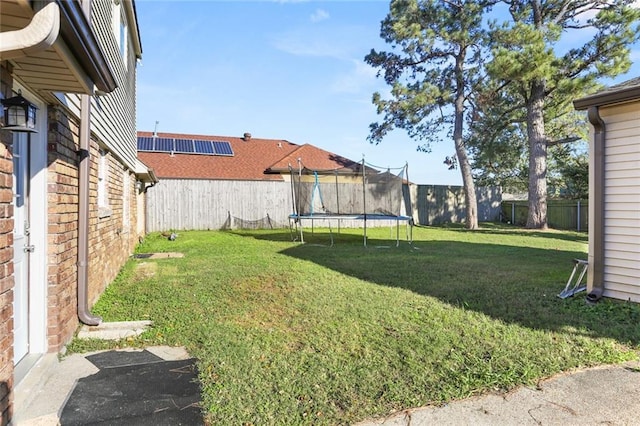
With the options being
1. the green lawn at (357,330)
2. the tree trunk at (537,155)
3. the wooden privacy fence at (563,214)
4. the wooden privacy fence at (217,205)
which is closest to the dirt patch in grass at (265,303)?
the green lawn at (357,330)

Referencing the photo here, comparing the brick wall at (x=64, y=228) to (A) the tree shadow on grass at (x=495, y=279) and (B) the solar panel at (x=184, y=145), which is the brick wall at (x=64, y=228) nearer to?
(A) the tree shadow on grass at (x=495, y=279)

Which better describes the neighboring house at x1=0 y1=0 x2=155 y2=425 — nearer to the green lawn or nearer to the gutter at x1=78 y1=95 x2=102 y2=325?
the gutter at x1=78 y1=95 x2=102 y2=325

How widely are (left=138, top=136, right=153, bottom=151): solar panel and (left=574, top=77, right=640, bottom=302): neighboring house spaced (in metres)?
16.5

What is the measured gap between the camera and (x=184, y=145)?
18.4 meters

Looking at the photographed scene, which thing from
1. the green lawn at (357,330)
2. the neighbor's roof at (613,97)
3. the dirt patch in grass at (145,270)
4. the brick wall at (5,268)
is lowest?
the green lawn at (357,330)

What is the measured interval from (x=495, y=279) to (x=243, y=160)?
570 inches

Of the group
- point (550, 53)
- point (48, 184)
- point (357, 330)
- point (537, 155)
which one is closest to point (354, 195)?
point (357, 330)

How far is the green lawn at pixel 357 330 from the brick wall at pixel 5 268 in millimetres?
1009

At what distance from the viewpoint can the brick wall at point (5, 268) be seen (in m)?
2.00

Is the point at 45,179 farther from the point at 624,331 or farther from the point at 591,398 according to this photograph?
the point at 624,331

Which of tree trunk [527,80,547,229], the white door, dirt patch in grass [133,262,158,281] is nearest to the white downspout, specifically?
the white door

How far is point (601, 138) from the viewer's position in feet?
15.4

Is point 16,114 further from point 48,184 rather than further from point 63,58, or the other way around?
point 48,184

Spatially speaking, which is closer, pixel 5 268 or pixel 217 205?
pixel 5 268
